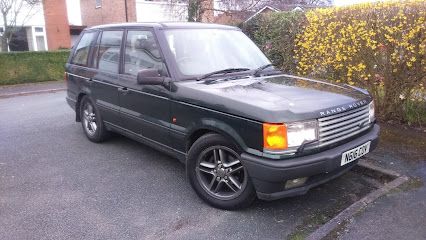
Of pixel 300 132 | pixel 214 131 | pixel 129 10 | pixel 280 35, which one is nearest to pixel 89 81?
pixel 214 131

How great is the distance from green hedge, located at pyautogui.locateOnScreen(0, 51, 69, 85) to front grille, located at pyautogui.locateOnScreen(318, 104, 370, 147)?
14.1 m

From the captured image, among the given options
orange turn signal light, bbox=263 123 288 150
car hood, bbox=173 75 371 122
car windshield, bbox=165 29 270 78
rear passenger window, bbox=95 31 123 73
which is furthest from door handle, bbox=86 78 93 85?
orange turn signal light, bbox=263 123 288 150

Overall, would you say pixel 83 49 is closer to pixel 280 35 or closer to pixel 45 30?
pixel 280 35

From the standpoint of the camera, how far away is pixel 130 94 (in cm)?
491

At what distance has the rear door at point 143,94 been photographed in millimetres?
4422

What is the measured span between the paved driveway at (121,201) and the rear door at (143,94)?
0.57m

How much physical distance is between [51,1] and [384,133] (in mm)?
21655

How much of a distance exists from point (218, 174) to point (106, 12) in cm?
2559

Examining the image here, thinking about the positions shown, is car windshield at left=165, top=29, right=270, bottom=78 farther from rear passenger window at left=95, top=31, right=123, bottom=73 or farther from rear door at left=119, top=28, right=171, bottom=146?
rear passenger window at left=95, top=31, right=123, bottom=73

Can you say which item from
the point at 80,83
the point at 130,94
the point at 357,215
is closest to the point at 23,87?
the point at 80,83

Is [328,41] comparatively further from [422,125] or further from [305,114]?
[305,114]

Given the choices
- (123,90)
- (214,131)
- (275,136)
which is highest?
(123,90)

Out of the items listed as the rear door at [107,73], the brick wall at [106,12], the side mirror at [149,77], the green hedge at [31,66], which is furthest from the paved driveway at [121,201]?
the brick wall at [106,12]

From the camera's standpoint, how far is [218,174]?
12.8 feet
